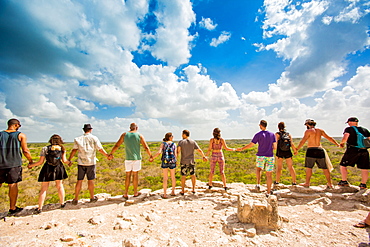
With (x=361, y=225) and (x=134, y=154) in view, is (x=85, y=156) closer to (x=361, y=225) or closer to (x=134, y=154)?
(x=134, y=154)

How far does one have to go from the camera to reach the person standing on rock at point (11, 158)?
4.68 metres

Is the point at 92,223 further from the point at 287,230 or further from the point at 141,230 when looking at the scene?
the point at 287,230

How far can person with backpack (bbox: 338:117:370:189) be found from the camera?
5.28 metres

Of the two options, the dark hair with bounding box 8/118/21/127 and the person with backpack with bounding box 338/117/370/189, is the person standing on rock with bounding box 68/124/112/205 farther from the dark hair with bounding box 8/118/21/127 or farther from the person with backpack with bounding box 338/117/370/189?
the person with backpack with bounding box 338/117/370/189

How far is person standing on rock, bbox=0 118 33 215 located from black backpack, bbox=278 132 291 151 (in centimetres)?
821

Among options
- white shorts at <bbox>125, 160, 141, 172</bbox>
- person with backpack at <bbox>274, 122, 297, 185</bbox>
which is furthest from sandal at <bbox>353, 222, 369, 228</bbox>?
white shorts at <bbox>125, 160, 141, 172</bbox>

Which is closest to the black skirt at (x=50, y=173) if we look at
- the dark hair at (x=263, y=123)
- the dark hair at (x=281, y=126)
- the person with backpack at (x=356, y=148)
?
the dark hair at (x=263, y=123)

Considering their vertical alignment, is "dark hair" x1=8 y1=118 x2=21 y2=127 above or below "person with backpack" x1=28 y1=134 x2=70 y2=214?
above

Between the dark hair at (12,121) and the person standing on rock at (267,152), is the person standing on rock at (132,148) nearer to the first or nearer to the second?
the dark hair at (12,121)

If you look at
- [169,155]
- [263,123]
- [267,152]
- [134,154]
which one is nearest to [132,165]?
[134,154]

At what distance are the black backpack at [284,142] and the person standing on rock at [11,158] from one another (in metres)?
8.21

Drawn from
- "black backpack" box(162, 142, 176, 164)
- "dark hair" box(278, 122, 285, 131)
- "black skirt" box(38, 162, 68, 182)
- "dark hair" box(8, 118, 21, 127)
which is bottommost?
"black skirt" box(38, 162, 68, 182)

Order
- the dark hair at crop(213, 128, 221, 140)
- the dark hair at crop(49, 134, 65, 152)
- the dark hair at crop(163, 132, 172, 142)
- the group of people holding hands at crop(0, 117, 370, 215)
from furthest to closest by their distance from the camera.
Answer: the dark hair at crop(213, 128, 221, 140)
the dark hair at crop(163, 132, 172, 142)
the dark hair at crop(49, 134, 65, 152)
the group of people holding hands at crop(0, 117, 370, 215)

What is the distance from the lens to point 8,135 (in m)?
4.75
